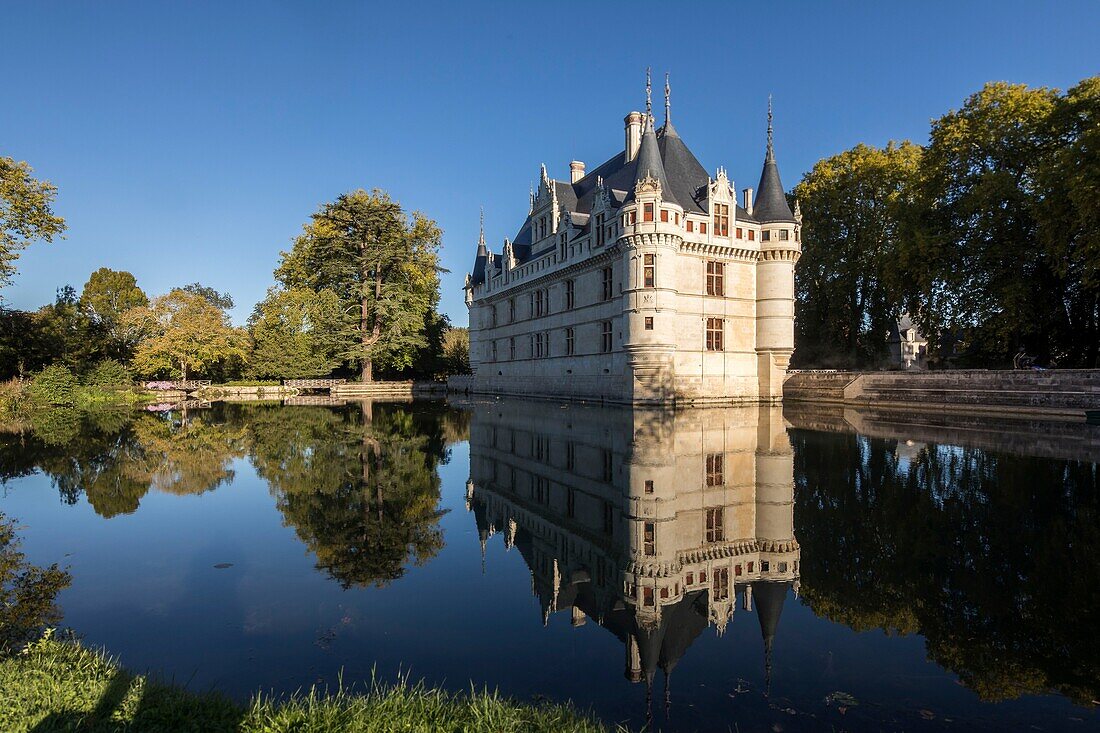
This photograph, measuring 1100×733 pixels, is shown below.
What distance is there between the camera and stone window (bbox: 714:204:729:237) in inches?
1178

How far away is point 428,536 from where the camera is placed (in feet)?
25.4

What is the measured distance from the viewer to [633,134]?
116 ft

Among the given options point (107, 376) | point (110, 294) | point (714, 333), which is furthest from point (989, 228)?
point (110, 294)

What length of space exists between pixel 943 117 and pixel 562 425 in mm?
26330

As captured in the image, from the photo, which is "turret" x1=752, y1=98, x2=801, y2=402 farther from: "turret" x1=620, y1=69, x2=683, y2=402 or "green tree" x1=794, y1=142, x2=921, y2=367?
"green tree" x1=794, y1=142, x2=921, y2=367

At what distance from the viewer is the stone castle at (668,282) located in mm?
27734

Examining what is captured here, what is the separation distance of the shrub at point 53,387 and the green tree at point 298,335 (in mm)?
11985

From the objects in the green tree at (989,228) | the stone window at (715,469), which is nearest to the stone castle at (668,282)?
the green tree at (989,228)

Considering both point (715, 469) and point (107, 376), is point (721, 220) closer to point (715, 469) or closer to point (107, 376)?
point (715, 469)

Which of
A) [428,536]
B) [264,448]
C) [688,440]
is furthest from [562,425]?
[428,536]

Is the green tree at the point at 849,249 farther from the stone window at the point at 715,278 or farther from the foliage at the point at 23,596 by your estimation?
the foliage at the point at 23,596

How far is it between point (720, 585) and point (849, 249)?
36.5 metres

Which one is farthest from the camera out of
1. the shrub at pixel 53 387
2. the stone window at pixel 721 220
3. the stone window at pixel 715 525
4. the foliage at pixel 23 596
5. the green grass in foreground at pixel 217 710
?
the shrub at pixel 53 387

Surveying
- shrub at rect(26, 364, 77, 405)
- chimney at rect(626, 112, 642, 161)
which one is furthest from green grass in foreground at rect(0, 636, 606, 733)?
shrub at rect(26, 364, 77, 405)
